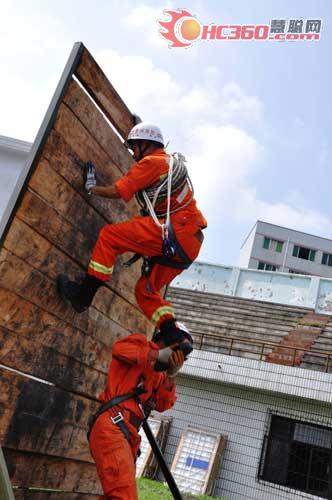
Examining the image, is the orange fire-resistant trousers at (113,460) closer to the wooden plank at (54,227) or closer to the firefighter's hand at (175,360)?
the firefighter's hand at (175,360)

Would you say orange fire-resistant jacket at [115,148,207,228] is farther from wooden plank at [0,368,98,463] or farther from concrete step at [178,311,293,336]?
concrete step at [178,311,293,336]

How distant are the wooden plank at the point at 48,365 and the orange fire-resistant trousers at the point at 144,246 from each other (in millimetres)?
489

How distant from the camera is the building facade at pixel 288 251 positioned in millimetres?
45188

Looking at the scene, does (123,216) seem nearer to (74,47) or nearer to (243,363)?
(74,47)

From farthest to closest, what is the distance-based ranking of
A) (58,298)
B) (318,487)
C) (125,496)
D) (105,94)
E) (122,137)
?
1. (318,487)
2. (122,137)
3. (105,94)
4. (58,298)
5. (125,496)

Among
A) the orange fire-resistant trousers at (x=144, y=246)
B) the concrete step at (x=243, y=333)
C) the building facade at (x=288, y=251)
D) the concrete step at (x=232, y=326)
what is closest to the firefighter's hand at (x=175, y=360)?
the orange fire-resistant trousers at (x=144, y=246)

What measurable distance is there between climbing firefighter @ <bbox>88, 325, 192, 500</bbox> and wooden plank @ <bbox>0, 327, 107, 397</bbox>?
0.25 m

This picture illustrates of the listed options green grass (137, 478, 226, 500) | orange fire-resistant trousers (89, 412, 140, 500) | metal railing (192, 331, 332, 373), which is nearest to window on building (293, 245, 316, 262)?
metal railing (192, 331, 332, 373)

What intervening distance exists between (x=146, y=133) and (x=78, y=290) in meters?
1.09

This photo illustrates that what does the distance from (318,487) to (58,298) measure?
34.1 ft

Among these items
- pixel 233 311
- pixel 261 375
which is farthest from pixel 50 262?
pixel 233 311

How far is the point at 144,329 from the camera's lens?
149 inches

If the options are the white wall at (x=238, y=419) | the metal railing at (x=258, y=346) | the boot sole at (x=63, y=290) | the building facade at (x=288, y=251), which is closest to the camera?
the boot sole at (x=63, y=290)

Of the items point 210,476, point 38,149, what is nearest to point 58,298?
point 38,149
